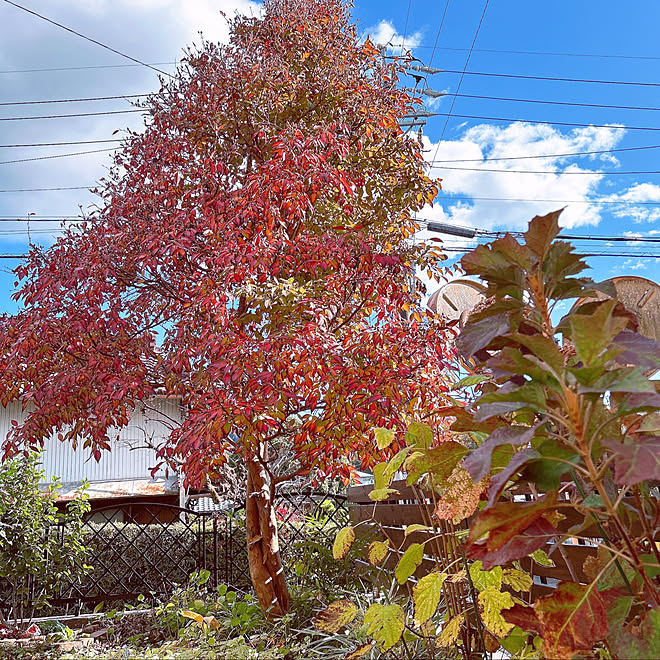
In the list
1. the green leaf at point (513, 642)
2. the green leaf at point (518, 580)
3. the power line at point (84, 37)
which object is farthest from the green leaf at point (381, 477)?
the power line at point (84, 37)

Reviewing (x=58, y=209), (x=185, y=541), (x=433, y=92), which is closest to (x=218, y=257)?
(x=185, y=541)

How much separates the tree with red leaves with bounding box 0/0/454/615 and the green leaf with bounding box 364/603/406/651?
50.0 inches

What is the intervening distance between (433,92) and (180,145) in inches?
279

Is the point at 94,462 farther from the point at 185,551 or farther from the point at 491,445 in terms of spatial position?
the point at 491,445

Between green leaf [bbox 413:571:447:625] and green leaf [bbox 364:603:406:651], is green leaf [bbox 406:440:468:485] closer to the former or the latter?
green leaf [bbox 413:571:447:625]

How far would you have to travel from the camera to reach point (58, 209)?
10.9 m

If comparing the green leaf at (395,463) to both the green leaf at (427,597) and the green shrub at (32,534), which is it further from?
the green shrub at (32,534)

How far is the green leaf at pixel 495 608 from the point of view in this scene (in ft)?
4.43

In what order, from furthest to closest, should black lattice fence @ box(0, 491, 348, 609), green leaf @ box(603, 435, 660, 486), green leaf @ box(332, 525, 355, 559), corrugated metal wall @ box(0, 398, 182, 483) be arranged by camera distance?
corrugated metal wall @ box(0, 398, 182, 483)
black lattice fence @ box(0, 491, 348, 609)
green leaf @ box(332, 525, 355, 559)
green leaf @ box(603, 435, 660, 486)

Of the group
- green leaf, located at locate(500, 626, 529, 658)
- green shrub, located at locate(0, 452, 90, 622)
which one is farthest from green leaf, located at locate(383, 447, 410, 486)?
green shrub, located at locate(0, 452, 90, 622)

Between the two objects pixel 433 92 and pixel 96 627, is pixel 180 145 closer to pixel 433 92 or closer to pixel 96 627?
pixel 96 627

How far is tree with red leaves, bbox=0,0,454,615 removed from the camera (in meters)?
3.14

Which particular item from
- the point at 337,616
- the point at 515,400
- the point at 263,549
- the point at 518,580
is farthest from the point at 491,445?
the point at 263,549

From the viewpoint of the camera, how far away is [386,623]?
1557 millimetres
